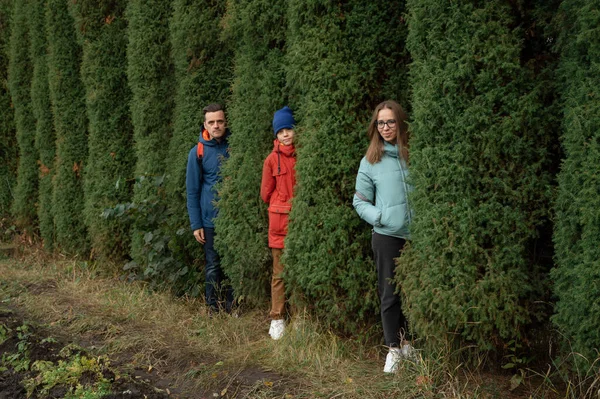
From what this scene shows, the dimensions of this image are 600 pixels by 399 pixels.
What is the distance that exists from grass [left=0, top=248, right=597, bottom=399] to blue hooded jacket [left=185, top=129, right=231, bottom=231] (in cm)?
94

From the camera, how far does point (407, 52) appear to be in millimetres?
5270

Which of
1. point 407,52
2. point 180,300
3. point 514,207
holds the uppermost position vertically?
point 407,52

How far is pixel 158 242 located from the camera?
7.46 m

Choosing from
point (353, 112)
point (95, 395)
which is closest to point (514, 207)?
point (353, 112)

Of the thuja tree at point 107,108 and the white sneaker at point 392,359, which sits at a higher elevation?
the thuja tree at point 107,108

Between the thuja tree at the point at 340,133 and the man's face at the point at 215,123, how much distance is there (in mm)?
1454

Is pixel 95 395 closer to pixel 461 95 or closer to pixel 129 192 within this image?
pixel 461 95

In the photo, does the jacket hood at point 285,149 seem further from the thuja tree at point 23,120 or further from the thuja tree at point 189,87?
the thuja tree at point 23,120

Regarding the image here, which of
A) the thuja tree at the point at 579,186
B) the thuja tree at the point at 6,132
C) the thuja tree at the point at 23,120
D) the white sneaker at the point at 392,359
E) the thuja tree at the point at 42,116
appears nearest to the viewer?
the thuja tree at the point at 579,186

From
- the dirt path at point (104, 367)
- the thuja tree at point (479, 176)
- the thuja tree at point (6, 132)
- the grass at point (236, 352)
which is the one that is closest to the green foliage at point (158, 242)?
the grass at point (236, 352)

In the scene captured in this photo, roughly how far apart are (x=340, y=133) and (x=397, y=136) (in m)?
0.59

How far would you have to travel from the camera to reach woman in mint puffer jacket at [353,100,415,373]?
4789 mm

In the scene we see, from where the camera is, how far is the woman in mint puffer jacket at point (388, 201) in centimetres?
479

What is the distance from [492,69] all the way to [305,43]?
175 cm
